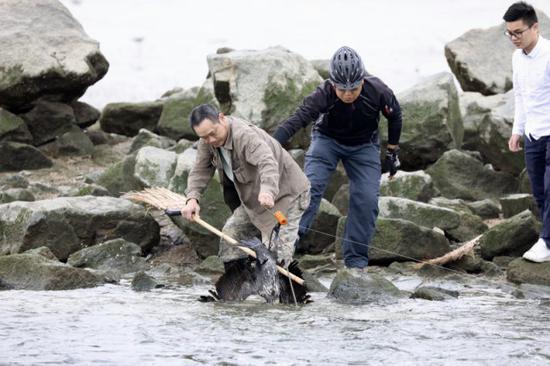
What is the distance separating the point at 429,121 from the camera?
1476 centimetres

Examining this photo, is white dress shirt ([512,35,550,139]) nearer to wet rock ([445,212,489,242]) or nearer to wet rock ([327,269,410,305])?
wet rock ([327,269,410,305])

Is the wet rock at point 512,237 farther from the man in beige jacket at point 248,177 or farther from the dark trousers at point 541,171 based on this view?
the man in beige jacket at point 248,177

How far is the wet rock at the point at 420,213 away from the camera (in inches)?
447

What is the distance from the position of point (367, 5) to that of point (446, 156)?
79.6 ft

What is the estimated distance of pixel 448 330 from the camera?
24.6 ft

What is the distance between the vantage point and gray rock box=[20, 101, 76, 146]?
16.1 m

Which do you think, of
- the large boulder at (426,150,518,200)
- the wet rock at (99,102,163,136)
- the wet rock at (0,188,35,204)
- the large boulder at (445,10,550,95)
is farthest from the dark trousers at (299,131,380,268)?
the large boulder at (445,10,550,95)

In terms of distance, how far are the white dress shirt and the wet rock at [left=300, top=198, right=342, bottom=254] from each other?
2730mm

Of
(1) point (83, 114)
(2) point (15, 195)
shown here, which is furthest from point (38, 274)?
(1) point (83, 114)

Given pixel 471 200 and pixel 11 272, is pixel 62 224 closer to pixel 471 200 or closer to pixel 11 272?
pixel 11 272

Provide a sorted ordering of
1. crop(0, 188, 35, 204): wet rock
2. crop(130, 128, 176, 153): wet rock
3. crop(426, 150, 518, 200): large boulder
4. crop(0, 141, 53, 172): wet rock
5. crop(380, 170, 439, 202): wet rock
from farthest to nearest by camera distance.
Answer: crop(130, 128, 176, 153): wet rock < crop(0, 141, 53, 172): wet rock < crop(426, 150, 518, 200): large boulder < crop(380, 170, 439, 202): wet rock < crop(0, 188, 35, 204): wet rock

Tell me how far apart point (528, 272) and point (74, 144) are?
8.72m

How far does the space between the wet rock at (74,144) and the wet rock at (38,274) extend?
695cm

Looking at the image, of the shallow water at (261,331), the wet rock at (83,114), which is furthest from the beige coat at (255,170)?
the wet rock at (83,114)
